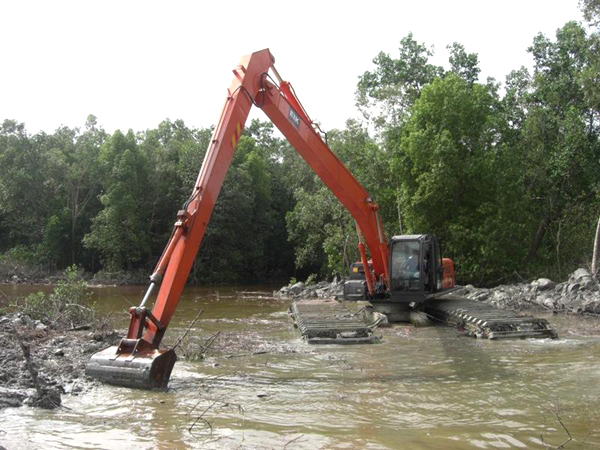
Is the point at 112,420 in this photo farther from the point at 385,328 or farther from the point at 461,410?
the point at 385,328

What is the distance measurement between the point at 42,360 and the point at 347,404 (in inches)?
178

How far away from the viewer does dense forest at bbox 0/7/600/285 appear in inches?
985

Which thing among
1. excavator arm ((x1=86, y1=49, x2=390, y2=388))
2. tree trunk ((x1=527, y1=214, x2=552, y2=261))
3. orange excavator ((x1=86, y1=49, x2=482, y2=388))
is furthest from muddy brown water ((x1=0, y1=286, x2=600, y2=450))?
tree trunk ((x1=527, y1=214, x2=552, y2=261))

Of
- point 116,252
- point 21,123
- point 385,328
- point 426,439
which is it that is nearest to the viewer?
point 426,439

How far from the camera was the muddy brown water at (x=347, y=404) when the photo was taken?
5.84 m

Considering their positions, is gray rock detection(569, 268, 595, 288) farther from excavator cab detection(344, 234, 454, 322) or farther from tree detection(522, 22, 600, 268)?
tree detection(522, 22, 600, 268)

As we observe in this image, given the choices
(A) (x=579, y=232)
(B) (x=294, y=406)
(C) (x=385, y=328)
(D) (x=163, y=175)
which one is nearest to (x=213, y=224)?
(D) (x=163, y=175)

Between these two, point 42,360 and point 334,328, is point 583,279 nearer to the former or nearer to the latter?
point 334,328

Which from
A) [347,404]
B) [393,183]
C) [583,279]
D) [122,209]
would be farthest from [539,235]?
[122,209]

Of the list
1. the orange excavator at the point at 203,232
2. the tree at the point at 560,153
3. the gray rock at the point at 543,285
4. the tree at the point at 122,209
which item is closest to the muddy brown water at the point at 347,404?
Answer: the orange excavator at the point at 203,232

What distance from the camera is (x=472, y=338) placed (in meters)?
12.8

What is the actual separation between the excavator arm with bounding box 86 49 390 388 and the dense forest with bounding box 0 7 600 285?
41.8 feet

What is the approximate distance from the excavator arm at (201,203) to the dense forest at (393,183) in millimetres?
12748

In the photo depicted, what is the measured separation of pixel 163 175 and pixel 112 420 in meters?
35.7
